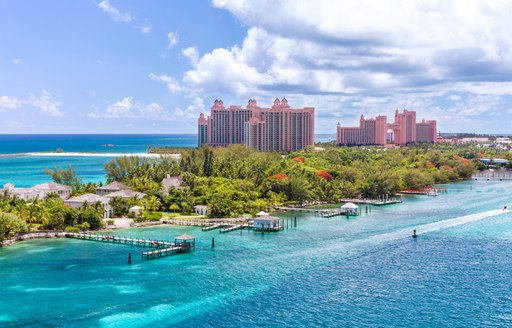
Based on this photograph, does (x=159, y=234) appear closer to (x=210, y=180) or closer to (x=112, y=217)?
(x=112, y=217)

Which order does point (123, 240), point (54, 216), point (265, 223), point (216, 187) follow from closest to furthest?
point (123, 240) < point (54, 216) < point (265, 223) < point (216, 187)

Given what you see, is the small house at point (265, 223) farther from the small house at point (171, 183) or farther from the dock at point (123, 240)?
the small house at point (171, 183)

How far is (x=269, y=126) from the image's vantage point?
161 meters

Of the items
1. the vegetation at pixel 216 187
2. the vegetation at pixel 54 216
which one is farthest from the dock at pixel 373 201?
the vegetation at pixel 54 216

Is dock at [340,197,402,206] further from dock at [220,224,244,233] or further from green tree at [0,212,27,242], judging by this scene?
green tree at [0,212,27,242]

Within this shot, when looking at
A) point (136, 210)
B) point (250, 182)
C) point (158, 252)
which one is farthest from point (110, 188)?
point (158, 252)

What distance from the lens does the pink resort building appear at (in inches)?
6255

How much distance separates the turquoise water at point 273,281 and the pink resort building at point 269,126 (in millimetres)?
105688

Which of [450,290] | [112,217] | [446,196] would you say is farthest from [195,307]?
[446,196]

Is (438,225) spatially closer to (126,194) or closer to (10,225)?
(126,194)

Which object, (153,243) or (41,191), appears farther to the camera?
(41,191)

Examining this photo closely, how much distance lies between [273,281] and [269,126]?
12615 cm

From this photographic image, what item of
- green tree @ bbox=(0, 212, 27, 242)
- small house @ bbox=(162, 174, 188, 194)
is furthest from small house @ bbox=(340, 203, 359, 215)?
green tree @ bbox=(0, 212, 27, 242)

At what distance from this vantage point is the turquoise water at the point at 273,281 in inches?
1180
